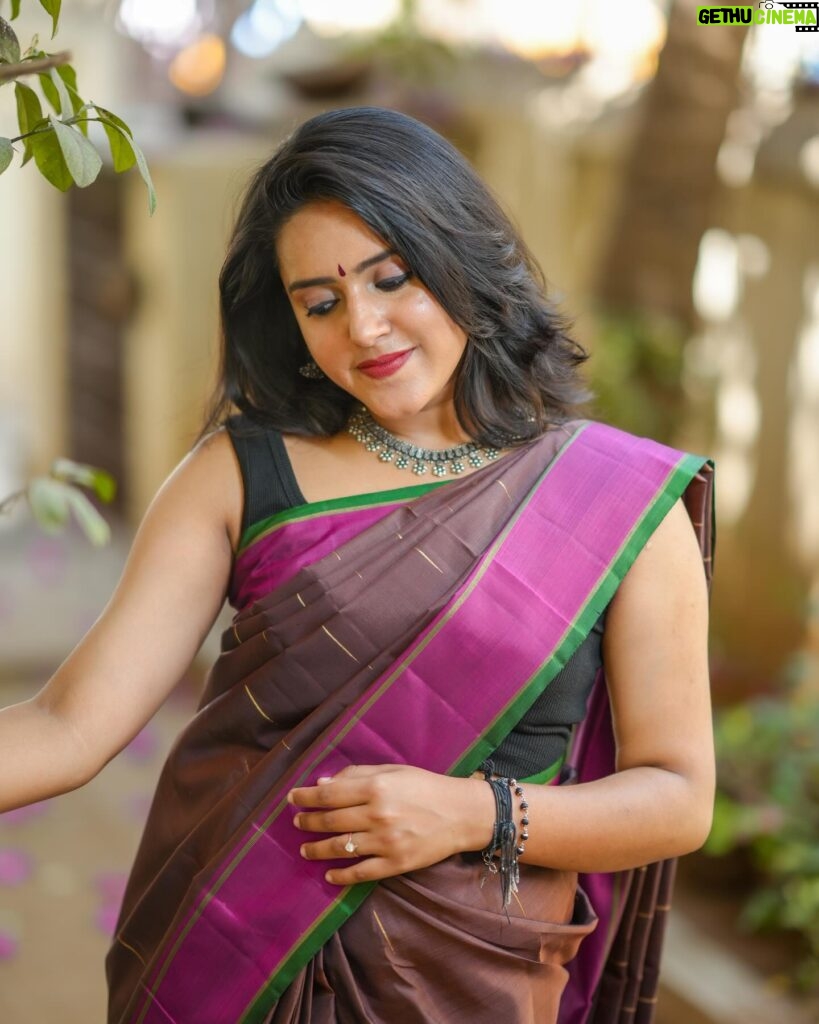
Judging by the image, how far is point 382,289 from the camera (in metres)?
1.58

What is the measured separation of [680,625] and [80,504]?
88cm

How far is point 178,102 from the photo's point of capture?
8414mm

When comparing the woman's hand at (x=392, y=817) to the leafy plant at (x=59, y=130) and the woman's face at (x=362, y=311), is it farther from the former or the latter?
the leafy plant at (x=59, y=130)

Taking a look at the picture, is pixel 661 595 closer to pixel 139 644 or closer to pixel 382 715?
pixel 382 715

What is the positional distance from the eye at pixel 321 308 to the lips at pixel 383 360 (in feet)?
0.25

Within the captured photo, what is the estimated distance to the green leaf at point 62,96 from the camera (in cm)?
129

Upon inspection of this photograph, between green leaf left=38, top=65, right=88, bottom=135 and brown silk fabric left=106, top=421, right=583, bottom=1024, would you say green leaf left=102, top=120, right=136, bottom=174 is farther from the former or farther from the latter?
brown silk fabric left=106, top=421, right=583, bottom=1024

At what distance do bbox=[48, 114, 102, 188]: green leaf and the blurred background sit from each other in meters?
0.52

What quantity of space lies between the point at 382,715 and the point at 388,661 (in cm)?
7

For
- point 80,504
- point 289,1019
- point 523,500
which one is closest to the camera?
point 289,1019

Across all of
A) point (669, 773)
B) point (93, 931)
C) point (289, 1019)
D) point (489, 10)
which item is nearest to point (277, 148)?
point (669, 773)

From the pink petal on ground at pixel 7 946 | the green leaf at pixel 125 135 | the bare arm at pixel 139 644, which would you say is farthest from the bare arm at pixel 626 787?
the pink petal on ground at pixel 7 946

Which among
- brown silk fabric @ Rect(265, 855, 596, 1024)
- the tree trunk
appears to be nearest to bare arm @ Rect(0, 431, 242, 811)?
brown silk fabric @ Rect(265, 855, 596, 1024)

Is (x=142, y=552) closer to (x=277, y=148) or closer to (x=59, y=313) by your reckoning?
(x=277, y=148)
